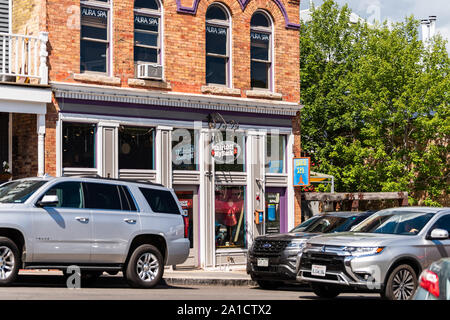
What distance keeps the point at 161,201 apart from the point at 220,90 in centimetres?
839

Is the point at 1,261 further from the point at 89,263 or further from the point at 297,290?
the point at 297,290

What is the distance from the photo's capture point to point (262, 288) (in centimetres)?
1739

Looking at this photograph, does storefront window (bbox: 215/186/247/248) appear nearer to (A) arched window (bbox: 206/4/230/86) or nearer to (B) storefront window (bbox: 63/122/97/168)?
(A) arched window (bbox: 206/4/230/86)

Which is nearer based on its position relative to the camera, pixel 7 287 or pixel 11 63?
pixel 7 287

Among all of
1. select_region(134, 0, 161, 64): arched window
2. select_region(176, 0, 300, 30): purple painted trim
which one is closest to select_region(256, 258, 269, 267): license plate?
select_region(134, 0, 161, 64): arched window

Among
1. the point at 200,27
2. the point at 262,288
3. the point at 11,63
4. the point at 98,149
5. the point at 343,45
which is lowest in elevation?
the point at 262,288

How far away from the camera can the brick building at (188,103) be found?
65.9 feet

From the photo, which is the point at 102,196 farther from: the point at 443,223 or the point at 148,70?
the point at 148,70

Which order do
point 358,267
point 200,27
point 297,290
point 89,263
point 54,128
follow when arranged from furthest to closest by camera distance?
point 200,27
point 54,128
point 297,290
point 89,263
point 358,267

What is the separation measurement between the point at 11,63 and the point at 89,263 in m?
8.33

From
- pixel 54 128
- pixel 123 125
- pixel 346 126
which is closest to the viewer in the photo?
pixel 54 128

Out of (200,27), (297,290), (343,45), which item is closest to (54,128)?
(200,27)

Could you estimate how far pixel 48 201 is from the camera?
42.3ft

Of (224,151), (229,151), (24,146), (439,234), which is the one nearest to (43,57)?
(24,146)
